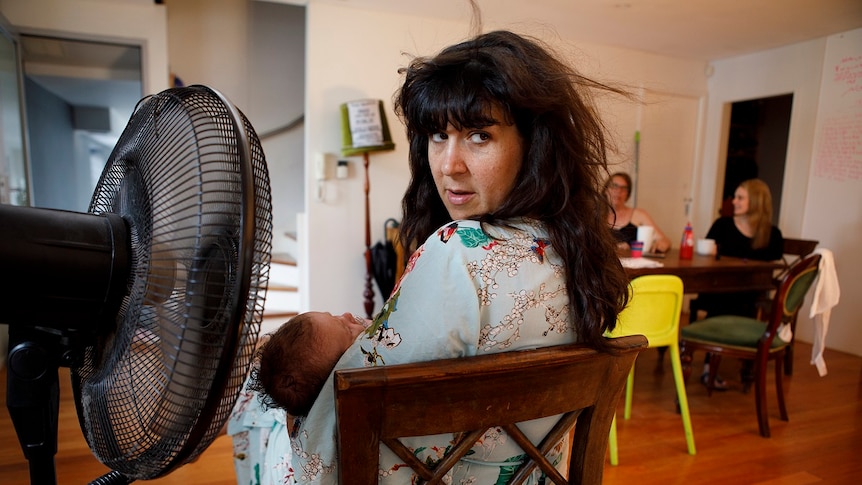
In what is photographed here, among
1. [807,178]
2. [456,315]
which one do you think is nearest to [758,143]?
[807,178]

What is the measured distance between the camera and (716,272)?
273 cm

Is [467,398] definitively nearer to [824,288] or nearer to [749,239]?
[824,288]

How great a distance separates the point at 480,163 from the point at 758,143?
6.40 meters

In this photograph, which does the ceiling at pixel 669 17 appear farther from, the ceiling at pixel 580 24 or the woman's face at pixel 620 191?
the woman's face at pixel 620 191

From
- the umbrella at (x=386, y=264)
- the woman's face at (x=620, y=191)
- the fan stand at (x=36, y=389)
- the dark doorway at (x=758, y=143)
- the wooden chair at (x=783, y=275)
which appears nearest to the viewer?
the fan stand at (x=36, y=389)

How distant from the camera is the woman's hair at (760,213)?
11.0 ft

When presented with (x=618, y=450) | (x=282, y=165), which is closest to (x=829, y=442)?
(x=618, y=450)

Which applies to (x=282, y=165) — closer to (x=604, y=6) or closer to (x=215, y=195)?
(x=604, y=6)

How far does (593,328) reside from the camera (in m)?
0.74

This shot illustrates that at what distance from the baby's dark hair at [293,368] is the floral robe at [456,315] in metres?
0.04

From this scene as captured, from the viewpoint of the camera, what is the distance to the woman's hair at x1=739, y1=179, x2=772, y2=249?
Result: 11.0ft

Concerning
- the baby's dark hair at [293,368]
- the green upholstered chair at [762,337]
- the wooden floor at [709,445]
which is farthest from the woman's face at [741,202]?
the baby's dark hair at [293,368]

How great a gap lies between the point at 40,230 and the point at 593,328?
0.68 m

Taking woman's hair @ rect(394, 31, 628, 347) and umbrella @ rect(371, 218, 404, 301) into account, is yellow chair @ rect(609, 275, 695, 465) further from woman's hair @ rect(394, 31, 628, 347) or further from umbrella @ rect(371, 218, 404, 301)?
umbrella @ rect(371, 218, 404, 301)
